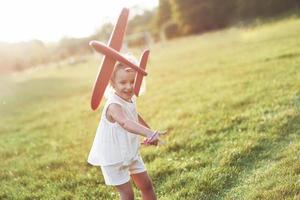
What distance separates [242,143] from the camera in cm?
667

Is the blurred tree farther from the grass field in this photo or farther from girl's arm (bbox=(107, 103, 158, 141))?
girl's arm (bbox=(107, 103, 158, 141))

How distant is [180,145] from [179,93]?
5111mm

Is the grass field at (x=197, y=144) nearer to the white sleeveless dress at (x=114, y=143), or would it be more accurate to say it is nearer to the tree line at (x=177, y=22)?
the white sleeveless dress at (x=114, y=143)

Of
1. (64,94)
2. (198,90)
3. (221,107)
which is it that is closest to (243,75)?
(198,90)

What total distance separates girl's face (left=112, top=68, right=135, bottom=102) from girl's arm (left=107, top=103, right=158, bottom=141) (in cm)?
14

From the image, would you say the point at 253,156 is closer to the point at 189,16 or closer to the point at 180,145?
the point at 180,145

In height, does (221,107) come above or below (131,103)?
below

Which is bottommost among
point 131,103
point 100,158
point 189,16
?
point 189,16

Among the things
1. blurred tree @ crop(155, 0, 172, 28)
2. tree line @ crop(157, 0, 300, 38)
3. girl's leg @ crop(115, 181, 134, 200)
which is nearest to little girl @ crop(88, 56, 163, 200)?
girl's leg @ crop(115, 181, 134, 200)

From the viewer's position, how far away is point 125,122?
4262 mm

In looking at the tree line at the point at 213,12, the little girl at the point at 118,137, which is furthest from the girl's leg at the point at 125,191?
the tree line at the point at 213,12

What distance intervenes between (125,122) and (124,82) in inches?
14.5

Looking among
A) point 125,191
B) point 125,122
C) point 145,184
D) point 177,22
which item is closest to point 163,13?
point 177,22

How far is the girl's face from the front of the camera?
172 inches
